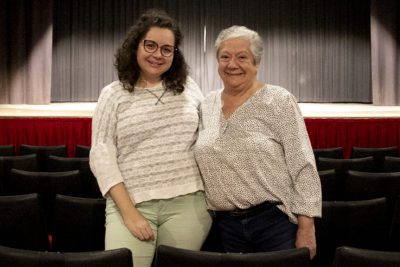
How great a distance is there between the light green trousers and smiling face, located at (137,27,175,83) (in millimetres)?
500

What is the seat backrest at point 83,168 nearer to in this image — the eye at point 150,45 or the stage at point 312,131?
the eye at point 150,45

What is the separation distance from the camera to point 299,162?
188 centimetres

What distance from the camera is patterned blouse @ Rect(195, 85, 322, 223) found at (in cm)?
189

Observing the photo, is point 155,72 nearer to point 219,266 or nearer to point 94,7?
point 219,266

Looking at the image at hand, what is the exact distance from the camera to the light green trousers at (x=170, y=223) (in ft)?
6.35

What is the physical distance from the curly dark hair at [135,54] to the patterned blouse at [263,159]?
278 mm

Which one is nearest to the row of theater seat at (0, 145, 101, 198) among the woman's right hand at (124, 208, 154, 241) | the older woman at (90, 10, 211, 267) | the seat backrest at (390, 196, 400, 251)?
the older woman at (90, 10, 211, 267)

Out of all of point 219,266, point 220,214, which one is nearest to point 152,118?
point 220,214

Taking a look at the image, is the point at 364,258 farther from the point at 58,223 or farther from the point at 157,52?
the point at 58,223

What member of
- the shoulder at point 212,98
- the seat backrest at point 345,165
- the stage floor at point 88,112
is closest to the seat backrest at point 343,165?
the seat backrest at point 345,165

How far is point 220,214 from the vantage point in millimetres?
2035

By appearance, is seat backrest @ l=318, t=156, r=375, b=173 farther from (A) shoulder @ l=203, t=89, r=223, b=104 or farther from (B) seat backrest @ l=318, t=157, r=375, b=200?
(A) shoulder @ l=203, t=89, r=223, b=104

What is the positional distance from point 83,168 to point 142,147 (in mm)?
1973

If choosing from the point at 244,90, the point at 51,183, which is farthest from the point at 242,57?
the point at 51,183
